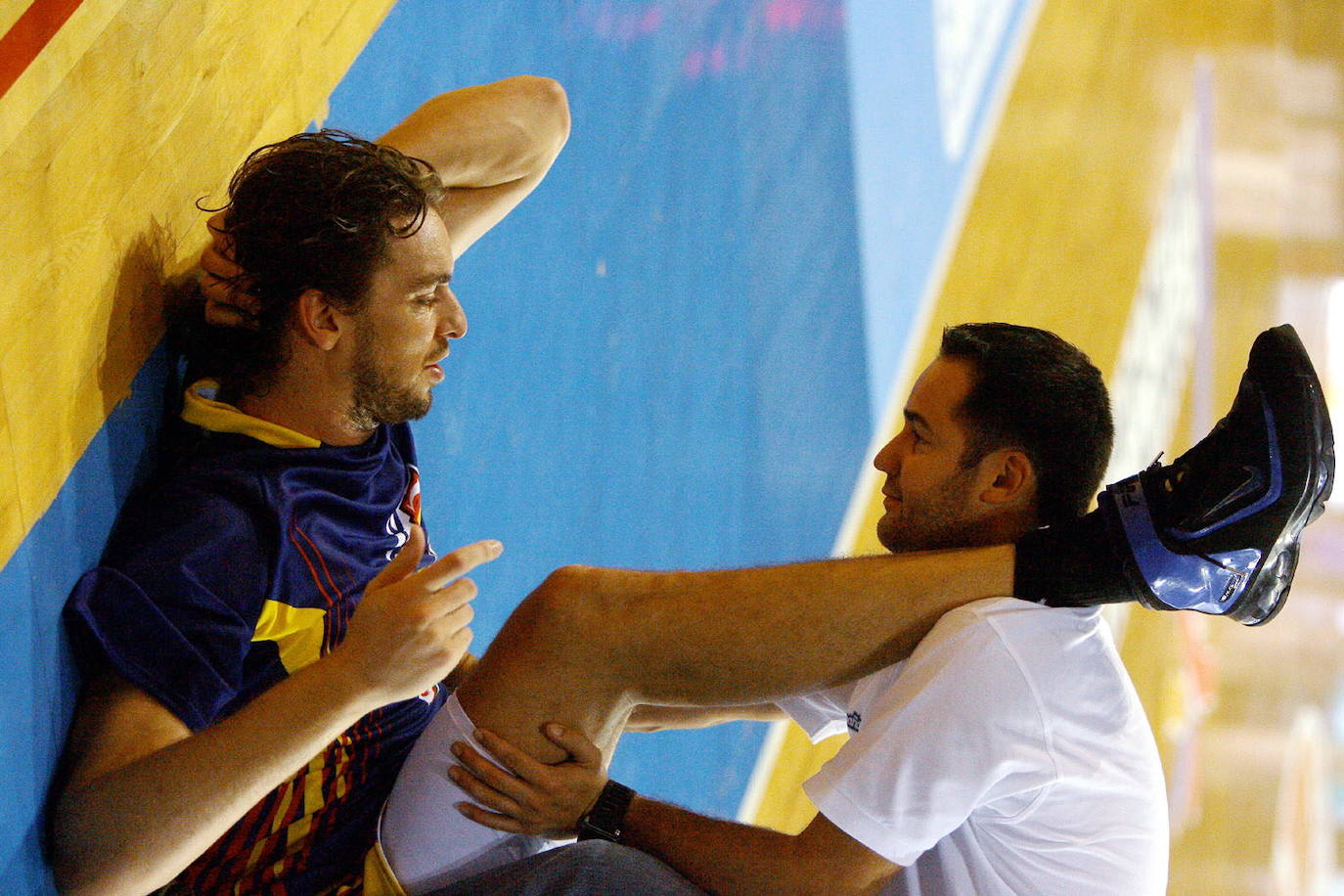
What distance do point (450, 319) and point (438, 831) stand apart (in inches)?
18.2

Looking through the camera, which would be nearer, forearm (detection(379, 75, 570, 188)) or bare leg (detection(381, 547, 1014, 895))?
bare leg (detection(381, 547, 1014, 895))

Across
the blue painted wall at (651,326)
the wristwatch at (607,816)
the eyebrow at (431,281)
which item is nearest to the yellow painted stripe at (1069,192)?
the blue painted wall at (651,326)

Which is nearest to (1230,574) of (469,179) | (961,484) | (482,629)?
(961,484)

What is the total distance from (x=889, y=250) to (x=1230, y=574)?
2.00 meters

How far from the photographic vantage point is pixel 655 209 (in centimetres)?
→ 228

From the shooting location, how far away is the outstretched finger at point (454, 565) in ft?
3.51

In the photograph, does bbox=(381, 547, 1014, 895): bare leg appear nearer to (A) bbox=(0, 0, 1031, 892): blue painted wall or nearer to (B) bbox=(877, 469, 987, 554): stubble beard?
(B) bbox=(877, 469, 987, 554): stubble beard

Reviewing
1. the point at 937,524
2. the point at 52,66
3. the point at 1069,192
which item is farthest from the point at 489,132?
the point at 1069,192

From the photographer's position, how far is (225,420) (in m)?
1.25

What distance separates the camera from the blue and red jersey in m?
1.12

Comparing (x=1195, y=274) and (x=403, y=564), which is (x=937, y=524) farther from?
(x=1195, y=274)

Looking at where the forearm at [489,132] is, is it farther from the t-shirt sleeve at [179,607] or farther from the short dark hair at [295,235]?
the t-shirt sleeve at [179,607]

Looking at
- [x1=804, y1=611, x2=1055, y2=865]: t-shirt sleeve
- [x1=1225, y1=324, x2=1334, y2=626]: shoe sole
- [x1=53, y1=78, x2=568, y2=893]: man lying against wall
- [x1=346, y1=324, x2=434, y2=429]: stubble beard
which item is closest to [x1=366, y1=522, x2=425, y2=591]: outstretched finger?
[x1=53, y1=78, x2=568, y2=893]: man lying against wall

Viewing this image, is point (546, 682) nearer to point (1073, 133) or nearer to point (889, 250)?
point (889, 250)
